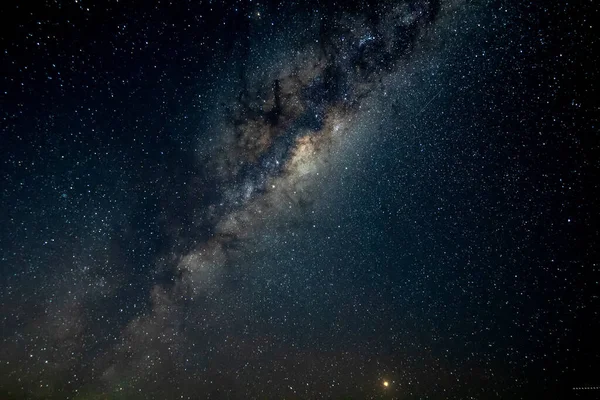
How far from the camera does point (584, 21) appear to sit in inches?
141

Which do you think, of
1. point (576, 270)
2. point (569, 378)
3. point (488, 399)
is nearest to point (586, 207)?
point (576, 270)

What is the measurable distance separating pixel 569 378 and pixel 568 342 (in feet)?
8.76

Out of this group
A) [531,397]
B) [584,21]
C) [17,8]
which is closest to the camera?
[17,8]

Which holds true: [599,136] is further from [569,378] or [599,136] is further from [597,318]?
[569,378]

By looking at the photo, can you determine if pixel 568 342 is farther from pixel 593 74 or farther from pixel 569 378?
pixel 593 74

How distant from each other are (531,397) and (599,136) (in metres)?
21.2


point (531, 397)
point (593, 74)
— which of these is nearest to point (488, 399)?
point (531, 397)

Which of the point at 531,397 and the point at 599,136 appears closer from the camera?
the point at 599,136

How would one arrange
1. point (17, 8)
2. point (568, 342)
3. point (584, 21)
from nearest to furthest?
point (17, 8)
point (584, 21)
point (568, 342)

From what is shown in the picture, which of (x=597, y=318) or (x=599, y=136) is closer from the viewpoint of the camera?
(x=599, y=136)

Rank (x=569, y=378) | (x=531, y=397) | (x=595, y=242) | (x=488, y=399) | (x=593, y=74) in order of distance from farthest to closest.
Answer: (x=569, y=378), (x=531, y=397), (x=488, y=399), (x=595, y=242), (x=593, y=74)

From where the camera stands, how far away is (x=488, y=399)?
614 inches

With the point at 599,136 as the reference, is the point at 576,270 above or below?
below

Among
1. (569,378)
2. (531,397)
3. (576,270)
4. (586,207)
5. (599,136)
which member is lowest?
(569,378)
